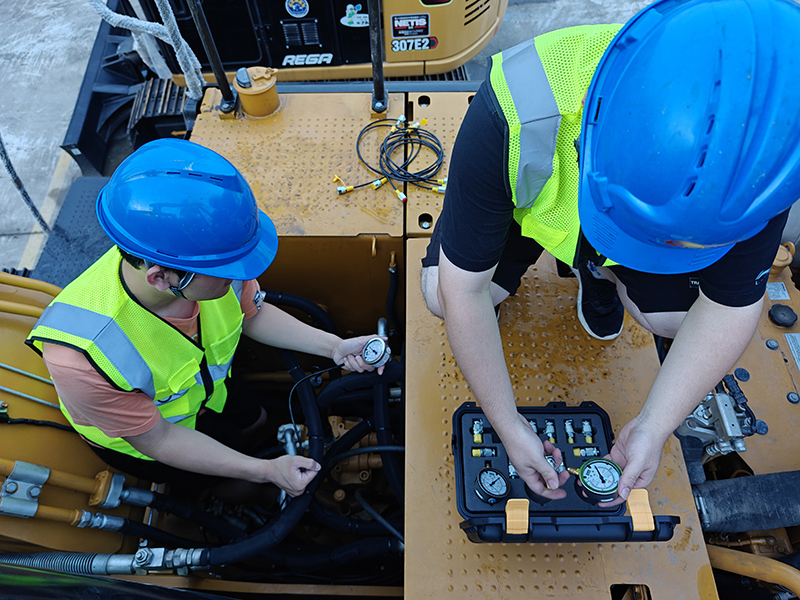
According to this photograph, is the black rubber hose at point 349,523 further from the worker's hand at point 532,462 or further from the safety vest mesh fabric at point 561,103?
the safety vest mesh fabric at point 561,103

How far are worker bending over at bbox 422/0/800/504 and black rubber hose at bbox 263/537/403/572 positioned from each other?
2.08ft

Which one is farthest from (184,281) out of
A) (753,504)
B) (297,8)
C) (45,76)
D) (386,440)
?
(45,76)

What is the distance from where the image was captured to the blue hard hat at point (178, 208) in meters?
1.11

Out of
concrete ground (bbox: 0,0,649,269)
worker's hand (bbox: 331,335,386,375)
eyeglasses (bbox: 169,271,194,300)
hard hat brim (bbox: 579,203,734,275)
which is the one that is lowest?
concrete ground (bbox: 0,0,649,269)

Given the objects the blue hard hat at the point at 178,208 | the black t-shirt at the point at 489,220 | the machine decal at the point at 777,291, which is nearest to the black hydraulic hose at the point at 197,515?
the blue hard hat at the point at 178,208

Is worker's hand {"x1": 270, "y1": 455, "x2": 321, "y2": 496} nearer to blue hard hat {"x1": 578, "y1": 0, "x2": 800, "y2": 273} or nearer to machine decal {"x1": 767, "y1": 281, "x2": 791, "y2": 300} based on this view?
blue hard hat {"x1": 578, "y1": 0, "x2": 800, "y2": 273}

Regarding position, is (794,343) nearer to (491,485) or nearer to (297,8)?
(491,485)

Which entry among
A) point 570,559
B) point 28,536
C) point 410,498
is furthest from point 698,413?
point 28,536

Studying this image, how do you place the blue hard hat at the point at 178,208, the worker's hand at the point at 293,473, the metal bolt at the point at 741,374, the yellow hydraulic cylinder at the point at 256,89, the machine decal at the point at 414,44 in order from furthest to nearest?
the machine decal at the point at 414,44 < the yellow hydraulic cylinder at the point at 256,89 < the metal bolt at the point at 741,374 < the worker's hand at the point at 293,473 < the blue hard hat at the point at 178,208

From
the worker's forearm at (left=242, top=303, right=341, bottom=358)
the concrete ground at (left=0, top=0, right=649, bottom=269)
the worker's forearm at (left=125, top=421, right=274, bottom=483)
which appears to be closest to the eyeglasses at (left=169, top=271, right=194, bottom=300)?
the worker's forearm at (left=125, top=421, right=274, bottom=483)

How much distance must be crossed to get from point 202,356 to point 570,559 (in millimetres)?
1157

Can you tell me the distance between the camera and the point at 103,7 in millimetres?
2082

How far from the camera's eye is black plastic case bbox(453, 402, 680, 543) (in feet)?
3.86

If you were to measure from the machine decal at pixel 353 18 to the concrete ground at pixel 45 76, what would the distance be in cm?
131
